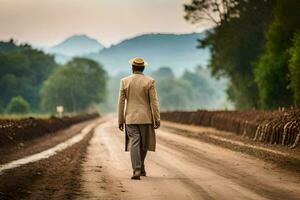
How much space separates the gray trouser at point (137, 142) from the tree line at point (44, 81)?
131 m

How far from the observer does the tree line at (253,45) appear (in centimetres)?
5156

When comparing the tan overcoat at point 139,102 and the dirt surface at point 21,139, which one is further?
the dirt surface at point 21,139

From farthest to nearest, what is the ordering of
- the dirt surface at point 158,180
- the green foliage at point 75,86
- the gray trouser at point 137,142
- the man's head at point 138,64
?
the green foliage at point 75,86
the man's head at point 138,64
the gray trouser at point 137,142
the dirt surface at point 158,180

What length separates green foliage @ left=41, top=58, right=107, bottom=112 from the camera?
159000mm

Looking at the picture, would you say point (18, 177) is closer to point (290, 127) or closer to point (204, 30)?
point (290, 127)

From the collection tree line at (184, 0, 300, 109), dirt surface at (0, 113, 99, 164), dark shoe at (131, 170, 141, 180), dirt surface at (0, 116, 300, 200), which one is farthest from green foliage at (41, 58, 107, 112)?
dark shoe at (131, 170, 141, 180)

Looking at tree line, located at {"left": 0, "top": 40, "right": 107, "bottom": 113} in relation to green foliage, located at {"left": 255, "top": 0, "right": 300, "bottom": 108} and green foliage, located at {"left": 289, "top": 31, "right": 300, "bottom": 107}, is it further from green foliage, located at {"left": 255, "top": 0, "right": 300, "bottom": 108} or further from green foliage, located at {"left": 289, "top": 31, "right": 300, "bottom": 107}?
green foliage, located at {"left": 289, "top": 31, "right": 300, "bottom": 107}

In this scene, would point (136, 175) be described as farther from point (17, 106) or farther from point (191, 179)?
point (17, 106)

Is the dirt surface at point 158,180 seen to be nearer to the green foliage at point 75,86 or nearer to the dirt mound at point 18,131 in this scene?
the dirt mound at point 18,131

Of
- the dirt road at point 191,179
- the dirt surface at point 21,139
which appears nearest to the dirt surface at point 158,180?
the dirt road at point 191,179

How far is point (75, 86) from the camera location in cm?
16412

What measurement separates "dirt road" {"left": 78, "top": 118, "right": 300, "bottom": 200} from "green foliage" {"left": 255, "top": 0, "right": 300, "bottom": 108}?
108ft

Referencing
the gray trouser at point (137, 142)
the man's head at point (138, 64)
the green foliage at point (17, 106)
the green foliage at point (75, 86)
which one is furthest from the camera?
the green foliage at point (75, 86)

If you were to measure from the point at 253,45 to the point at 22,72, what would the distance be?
99.4 m
